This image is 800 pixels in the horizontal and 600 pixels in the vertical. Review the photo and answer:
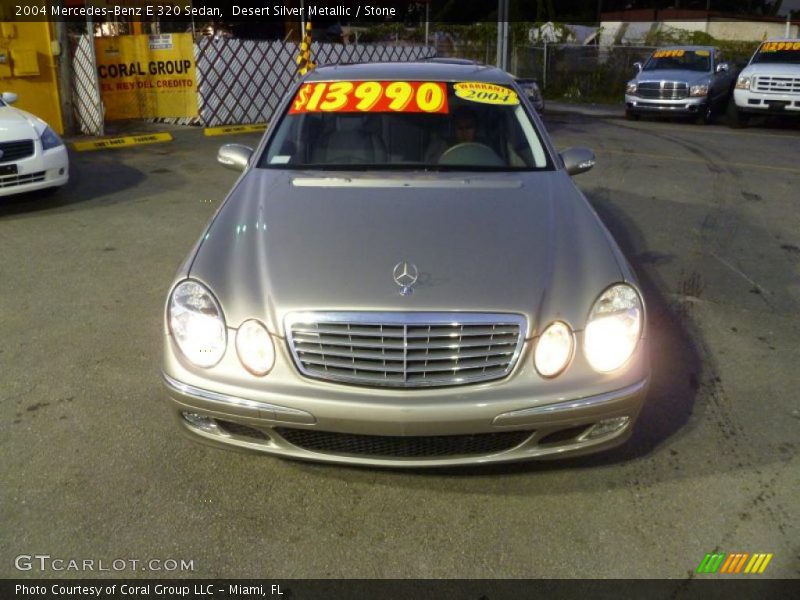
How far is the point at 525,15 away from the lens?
153ft

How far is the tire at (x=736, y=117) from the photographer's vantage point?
51.7 ft

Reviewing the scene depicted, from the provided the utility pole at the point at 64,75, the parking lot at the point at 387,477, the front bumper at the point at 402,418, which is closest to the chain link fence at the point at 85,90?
the utility pole at the point at 64,75

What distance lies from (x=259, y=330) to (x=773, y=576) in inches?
76.8

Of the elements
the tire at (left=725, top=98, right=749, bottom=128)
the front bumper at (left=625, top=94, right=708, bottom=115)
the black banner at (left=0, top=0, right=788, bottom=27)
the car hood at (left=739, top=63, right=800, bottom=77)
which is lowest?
the tire at (left=725, top=98, right=749, bottom=128)

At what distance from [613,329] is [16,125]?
22.6ft

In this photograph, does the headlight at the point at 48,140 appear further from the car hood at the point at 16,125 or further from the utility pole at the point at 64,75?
the utility pole at the point at 64,75

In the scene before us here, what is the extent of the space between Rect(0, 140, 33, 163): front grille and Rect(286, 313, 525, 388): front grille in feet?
19.4

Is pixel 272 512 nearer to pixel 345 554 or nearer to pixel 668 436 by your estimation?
pixel 345 554

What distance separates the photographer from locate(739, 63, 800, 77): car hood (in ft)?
49.3

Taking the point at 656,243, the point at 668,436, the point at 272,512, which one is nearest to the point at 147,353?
the point at 272,512

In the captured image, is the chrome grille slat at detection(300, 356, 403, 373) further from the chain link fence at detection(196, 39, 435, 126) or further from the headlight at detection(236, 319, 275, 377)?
the chain link fence at detection(196, 39, 435, 126)

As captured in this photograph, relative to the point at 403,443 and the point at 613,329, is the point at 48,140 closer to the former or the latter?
the point at 403,443

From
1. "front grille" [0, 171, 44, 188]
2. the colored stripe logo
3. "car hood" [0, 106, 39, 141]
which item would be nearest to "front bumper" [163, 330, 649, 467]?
the colored stripe logo

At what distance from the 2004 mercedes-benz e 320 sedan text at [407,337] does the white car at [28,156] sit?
201 inches
